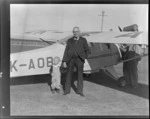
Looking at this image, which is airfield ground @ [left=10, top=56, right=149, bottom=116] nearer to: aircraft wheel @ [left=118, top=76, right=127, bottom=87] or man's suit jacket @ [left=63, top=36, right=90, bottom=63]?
aircraft wheel @ [left=118, top=76, right=127, bottom=87]

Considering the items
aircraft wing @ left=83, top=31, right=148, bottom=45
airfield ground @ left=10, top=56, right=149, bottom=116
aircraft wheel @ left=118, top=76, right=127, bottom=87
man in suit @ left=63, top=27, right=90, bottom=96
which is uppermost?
aircraft wing @ left=83, top=31, right=148, bottom=45

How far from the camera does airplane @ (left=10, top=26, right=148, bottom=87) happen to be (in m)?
4.64

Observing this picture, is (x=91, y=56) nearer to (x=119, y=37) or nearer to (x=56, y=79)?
(x=119, y=37)

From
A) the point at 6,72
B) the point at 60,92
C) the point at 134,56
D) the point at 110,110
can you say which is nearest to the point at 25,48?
the point at 60,92

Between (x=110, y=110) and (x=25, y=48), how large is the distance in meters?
2.25

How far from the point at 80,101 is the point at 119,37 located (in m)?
1.67

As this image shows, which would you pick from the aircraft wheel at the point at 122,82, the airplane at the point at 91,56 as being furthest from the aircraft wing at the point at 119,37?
the aircraft wheel at the point at 122,82

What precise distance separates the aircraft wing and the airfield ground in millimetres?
441

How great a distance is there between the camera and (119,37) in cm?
504

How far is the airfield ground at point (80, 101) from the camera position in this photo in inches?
151

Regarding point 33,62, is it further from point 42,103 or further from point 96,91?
Answer: point 96,91

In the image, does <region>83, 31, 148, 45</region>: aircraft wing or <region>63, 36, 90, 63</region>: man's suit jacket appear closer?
<region>83, 31, 148, 45</region>: aircraft wing

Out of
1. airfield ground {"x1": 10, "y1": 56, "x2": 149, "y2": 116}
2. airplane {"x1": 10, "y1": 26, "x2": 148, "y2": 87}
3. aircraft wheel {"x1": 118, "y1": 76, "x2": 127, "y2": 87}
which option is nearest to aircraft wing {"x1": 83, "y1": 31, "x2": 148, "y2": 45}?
airplane {"x1": 10, "y1": 26, "x2": 148, "y2": 87}

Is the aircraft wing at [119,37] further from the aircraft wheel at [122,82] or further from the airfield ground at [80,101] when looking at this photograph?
the aircraft wheel at [122,82]
